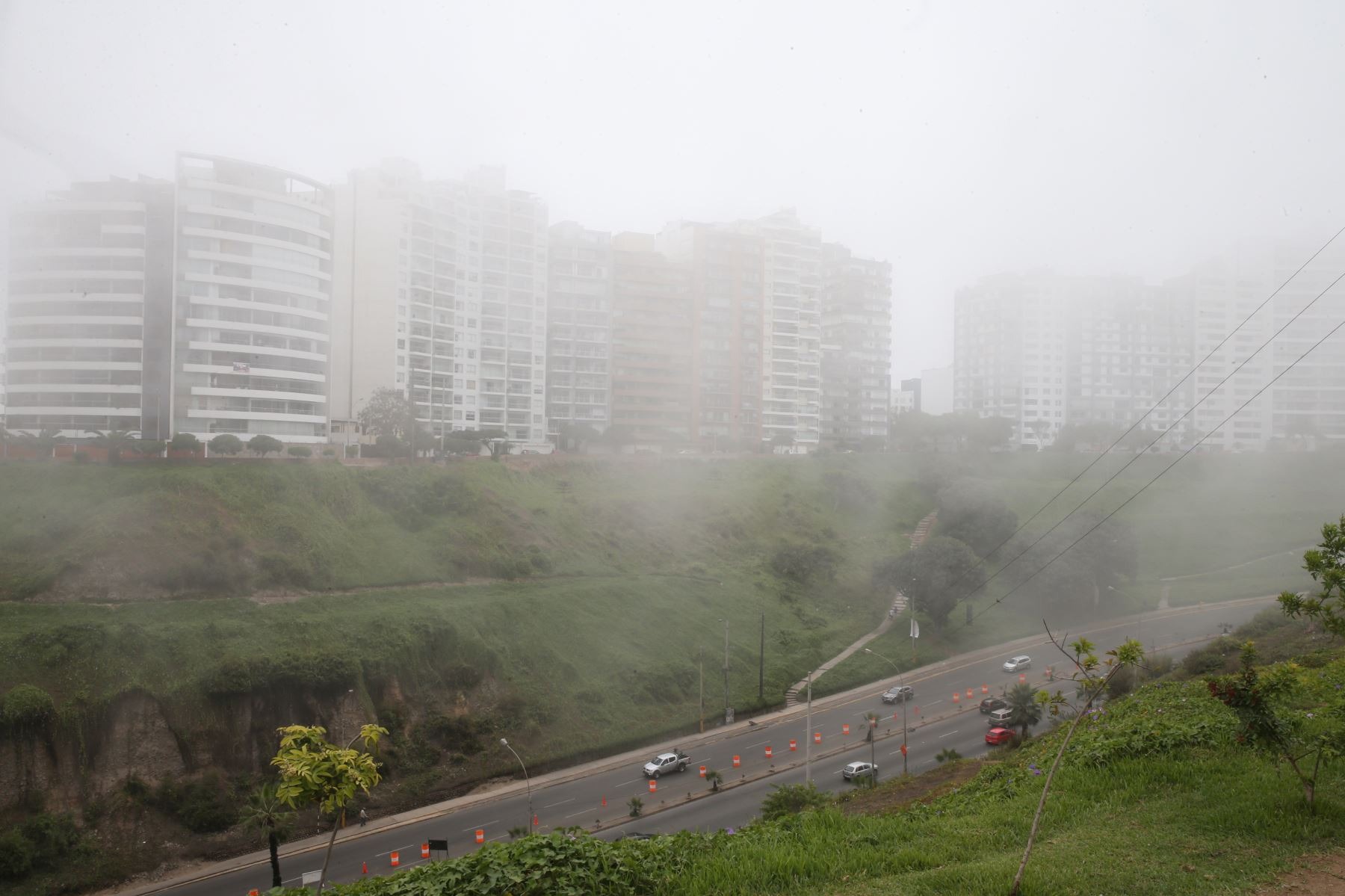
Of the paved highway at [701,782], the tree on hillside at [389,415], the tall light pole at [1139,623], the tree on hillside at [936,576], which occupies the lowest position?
the paved highway at [701,782]

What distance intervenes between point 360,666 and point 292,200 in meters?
14.9

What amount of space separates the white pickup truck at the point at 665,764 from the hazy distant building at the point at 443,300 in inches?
604

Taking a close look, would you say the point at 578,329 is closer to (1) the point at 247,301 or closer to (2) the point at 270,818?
(1) the point at 247,301

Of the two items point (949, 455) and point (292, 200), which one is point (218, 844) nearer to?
point (292, 200)

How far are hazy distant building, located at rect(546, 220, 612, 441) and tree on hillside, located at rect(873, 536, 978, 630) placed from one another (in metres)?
14.5

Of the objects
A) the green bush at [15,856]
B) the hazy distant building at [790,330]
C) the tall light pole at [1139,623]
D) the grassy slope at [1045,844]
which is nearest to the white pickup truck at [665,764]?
the grassy slope at [1045,844]

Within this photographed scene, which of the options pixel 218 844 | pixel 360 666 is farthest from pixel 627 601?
pixel 218 844

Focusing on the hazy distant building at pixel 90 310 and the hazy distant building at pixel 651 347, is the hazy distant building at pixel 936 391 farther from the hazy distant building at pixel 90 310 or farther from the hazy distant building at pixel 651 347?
the hazy distant building at pixel 90 310

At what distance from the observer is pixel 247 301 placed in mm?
22672

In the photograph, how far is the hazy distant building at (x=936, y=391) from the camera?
62.8m

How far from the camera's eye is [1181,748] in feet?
23.3

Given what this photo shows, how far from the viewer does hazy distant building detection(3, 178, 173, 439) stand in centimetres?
2066

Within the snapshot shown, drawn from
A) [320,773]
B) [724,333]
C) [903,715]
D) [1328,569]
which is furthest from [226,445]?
[1328,569]

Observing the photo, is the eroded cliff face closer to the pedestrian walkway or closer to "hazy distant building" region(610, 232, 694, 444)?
the pedestrian walkway
